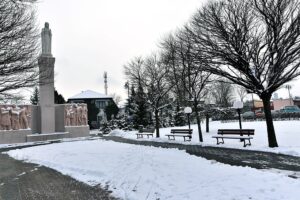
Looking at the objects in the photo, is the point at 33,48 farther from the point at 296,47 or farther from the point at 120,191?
the point at 296,47

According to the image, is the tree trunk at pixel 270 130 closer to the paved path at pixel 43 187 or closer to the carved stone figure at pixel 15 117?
the paved path at pixel 43 187

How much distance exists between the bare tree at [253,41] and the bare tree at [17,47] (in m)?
8.11

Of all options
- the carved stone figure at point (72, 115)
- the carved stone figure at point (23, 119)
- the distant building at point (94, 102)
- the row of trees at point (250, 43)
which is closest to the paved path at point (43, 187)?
the row of trees at point (250, 43)

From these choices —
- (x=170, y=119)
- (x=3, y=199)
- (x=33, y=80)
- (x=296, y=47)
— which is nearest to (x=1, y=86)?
(x=33, y=80)

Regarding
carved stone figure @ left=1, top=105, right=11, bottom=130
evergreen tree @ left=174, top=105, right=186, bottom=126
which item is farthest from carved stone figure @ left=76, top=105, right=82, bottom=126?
evergreen tree @ left=174, top=105, right=186, bottom=126

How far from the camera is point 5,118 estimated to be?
84.4 feet

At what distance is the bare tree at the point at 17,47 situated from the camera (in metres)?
9.98

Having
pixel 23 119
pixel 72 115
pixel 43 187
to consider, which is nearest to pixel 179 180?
pixel 43 187

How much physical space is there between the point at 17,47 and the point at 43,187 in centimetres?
587

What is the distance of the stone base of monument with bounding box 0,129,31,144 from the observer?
2530cm

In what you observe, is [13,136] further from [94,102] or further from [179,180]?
[94,102]

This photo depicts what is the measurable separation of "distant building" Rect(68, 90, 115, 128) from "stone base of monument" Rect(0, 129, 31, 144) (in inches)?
1133

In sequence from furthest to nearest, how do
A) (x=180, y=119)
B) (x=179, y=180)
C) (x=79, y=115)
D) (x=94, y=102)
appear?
(x=94, y=102)
(x=180, y=119)
(x=79, y=115)
(x=179, y=180)

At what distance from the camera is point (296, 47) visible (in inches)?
533
